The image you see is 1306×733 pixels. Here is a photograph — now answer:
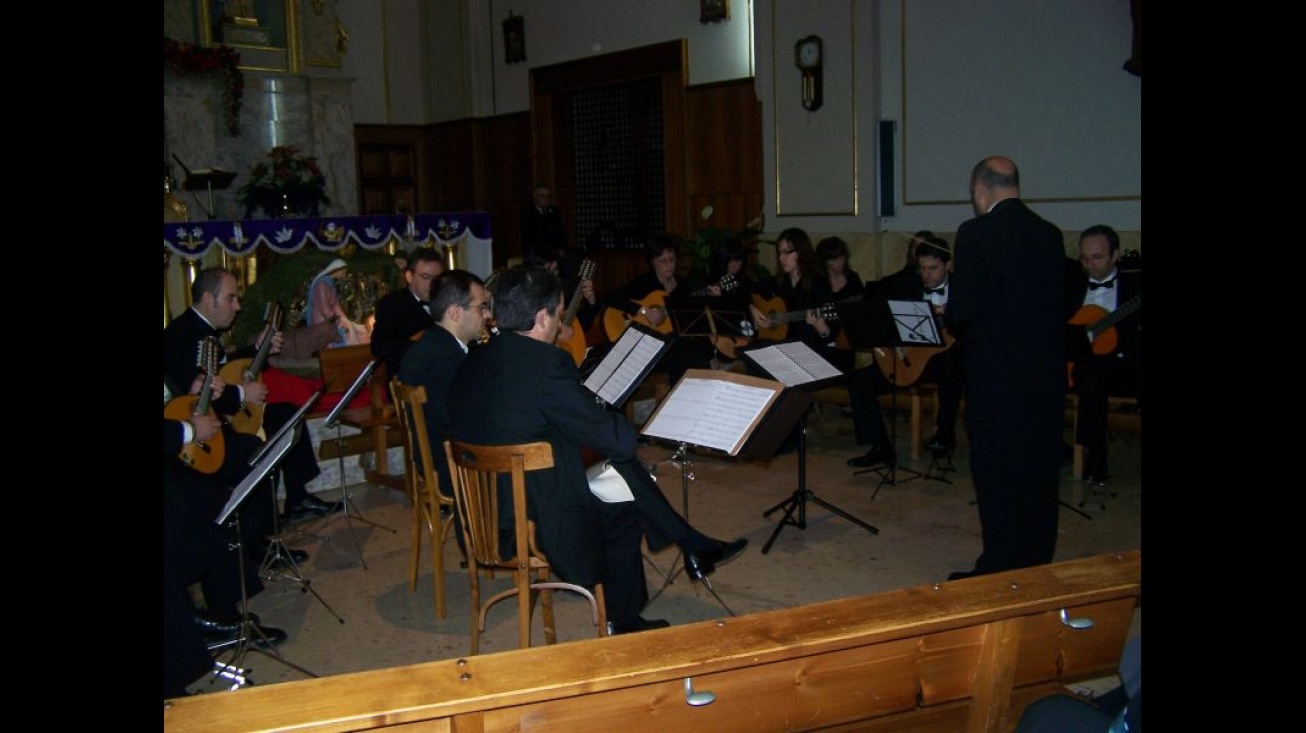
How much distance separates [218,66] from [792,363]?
894 centimetres

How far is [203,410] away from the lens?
440 centimetres

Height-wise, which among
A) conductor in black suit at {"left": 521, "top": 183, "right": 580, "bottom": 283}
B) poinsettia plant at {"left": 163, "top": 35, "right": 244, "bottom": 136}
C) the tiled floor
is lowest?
the tiled floor

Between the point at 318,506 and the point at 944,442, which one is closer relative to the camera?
the point at 318,506

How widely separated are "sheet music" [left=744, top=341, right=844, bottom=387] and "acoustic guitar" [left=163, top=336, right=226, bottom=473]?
2284 millimetres

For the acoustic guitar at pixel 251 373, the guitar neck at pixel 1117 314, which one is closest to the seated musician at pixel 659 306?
the guitar neck at pixel 1117 314

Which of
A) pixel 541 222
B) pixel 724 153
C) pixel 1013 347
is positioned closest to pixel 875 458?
pixel 1013 347

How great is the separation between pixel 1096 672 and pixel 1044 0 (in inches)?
258

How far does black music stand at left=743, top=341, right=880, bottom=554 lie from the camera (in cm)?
404

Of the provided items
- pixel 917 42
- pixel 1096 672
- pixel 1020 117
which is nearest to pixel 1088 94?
pixel 1020 117

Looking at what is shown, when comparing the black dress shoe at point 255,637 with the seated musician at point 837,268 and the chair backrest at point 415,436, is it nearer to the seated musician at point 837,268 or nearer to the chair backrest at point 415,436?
the chair backrest at point 415,436

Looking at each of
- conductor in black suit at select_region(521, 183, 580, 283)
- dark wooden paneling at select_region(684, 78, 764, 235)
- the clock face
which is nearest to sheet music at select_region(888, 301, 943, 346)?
the clock face

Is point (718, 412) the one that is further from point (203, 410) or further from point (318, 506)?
point (318, 506)

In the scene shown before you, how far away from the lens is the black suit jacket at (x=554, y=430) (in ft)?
11.0

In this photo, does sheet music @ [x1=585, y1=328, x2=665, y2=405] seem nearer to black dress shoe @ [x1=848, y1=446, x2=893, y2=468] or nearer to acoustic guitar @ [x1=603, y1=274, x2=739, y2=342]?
black dress shoe @ [x1=848, y1=446, x2=893, y2=468]
